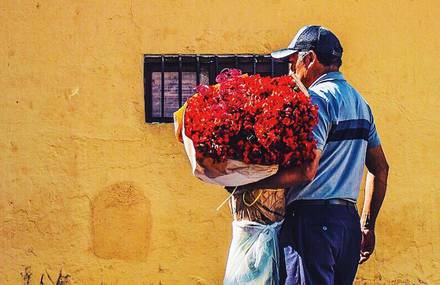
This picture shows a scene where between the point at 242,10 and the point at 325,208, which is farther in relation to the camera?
the point at 242,10

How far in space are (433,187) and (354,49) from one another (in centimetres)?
115

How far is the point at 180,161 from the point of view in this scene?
6.32 metres

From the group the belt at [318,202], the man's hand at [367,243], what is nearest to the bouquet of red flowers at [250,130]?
the belt at [318,202]

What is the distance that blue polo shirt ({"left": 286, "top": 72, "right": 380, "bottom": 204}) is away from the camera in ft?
13.2

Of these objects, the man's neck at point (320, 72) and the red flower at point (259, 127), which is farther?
the man's neck at point (320, 72)

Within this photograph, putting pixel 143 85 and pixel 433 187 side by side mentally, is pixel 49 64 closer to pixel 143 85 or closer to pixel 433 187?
pixel 143 85

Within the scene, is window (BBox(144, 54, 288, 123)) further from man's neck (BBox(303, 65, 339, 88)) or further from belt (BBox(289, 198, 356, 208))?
belt (BBox(289, 198, 356, 208))

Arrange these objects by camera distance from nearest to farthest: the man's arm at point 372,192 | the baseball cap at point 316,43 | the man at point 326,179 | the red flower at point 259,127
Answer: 1. the red flower at point 259,127
2. the man at point 326,179
3. the baseball cap at point 316,43
4. the man's arm at point 372,192

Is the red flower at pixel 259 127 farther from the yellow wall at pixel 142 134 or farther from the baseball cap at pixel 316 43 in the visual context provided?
the yellow wall at pixel 142 134

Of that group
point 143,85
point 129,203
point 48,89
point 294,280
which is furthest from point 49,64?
point 294,280

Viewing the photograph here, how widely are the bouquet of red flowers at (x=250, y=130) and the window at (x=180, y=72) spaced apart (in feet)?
7.92

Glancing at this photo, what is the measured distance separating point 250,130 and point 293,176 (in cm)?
29

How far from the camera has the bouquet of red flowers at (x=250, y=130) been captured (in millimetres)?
3758

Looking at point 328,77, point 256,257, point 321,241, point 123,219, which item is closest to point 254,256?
point 256,257
